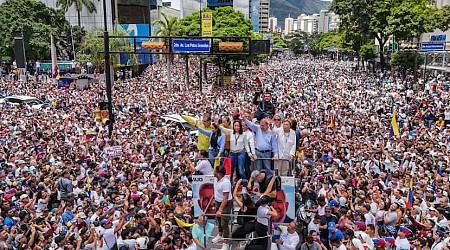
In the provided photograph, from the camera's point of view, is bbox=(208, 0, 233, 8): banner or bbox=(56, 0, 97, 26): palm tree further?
bbox=(208, 0, 233, 8): banner

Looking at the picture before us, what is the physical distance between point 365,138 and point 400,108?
8.93m

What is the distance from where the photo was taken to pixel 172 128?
2175 centimetres

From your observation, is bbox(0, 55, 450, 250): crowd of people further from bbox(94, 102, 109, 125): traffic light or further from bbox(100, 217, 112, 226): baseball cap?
bbox(94, 102, 109, 125): traffic light

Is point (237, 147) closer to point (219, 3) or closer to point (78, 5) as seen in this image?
point (78, 5)

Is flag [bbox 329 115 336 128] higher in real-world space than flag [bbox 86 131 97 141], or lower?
higher

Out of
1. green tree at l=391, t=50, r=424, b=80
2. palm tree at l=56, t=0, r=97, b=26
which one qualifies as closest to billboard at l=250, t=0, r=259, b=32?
palm tree at l=56, t=0, r=97, b=26

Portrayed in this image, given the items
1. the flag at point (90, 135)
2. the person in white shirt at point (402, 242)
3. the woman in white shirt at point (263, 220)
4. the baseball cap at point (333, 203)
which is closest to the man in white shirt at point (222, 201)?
the woman in white shirt at point (263, 220)

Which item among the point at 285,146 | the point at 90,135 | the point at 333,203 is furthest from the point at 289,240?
the point at 90,135

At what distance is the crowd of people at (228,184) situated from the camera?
8.24 m

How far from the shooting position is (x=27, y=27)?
5484cm

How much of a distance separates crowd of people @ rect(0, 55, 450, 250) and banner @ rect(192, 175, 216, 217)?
0.06m

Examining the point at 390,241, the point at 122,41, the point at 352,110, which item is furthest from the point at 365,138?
the point at 122,41

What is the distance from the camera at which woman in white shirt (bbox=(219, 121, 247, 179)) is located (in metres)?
8.85

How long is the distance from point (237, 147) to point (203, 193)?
116cm
